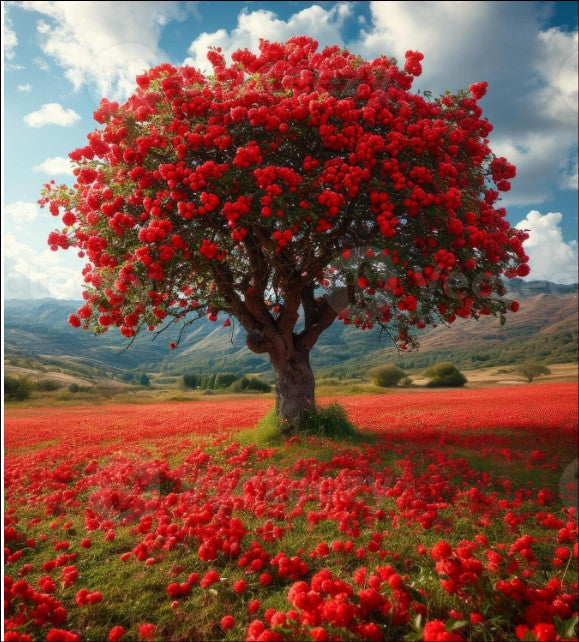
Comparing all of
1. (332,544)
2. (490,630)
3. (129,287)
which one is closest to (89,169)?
(129,287)

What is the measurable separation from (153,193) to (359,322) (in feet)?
24.0

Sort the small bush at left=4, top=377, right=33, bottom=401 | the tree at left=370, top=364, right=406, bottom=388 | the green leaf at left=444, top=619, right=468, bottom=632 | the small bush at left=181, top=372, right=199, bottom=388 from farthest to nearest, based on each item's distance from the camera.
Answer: the small bush at left=181, top=372, right=199, bottom=388
the tree at left=370, top=364, right=406, bottom=388
the small bush at left=4, top=377, right=33, bottom=401
the green leaf at left=444, top=619, right=468, bottom=632

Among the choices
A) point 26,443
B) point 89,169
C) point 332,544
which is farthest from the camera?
point 26,443

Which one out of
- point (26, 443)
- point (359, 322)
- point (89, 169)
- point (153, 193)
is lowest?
point (26, 443)

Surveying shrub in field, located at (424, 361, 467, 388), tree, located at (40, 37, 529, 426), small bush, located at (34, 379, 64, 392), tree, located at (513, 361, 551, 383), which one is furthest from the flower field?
small bush, located at (34, 379, 64, 392)

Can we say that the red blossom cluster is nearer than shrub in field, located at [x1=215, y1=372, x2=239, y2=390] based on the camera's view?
Yes

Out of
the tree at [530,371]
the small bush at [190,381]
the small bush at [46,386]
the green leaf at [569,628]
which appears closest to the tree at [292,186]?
the green leaf at [569,628]

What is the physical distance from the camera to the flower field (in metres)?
3.85

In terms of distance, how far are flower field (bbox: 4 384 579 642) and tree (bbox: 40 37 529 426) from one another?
12.2ft

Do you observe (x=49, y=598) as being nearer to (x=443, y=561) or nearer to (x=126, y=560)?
(x=126, y=560)

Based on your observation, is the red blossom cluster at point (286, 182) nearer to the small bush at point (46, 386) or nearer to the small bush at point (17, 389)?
the small bush at point (17, 389)

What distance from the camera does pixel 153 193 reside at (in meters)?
8.66

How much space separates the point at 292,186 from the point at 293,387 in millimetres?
5958

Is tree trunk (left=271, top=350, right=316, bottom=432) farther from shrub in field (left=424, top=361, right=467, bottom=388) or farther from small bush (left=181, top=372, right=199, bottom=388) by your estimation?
small bush (left=181, top=372, right=199, bottom=388)
